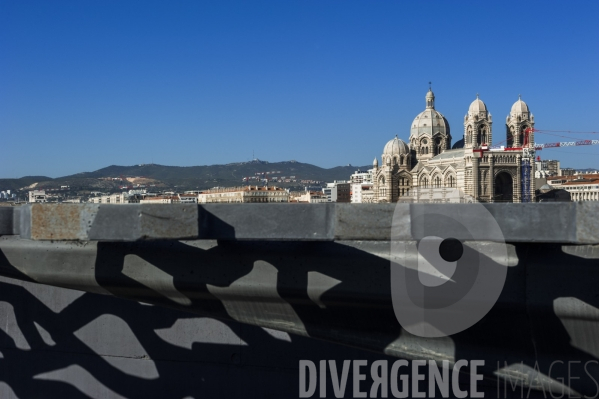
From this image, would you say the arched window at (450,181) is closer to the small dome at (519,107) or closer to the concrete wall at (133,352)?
the small dome at (519,107)

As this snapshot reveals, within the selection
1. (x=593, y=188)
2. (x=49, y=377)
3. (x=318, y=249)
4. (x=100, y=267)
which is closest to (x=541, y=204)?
(x=318, y=249)

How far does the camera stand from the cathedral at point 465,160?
80.1m

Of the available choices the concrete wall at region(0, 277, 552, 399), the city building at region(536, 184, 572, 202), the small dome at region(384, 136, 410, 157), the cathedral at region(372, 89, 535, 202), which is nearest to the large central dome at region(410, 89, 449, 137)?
the cathedral at region(372, 89, 535, 202)

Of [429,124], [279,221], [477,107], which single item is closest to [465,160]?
[477,107]

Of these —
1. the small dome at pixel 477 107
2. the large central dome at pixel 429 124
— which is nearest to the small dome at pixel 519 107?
the small dome at pixel 477 107

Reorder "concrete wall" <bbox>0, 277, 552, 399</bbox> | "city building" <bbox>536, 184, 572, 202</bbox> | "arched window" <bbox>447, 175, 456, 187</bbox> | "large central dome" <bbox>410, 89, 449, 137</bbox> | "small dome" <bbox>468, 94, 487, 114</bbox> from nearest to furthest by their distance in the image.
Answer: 1. "concrete wall" <bbox>0, 277, 552, 399</bbox>
2. "city building" <bbox>536, 184, 572, 202</bbox>
3. "arched window" <bbox>447, 175, 456, 187</bbox>
4. "small dome" <bbox>468, 94, 487, 114</bbox>
5. "large central dome" <bbox>410, 89, 449, 137</bbox>

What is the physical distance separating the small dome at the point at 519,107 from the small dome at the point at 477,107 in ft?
19.6

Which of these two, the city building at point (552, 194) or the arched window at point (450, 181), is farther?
the arched window at point (450, 181)

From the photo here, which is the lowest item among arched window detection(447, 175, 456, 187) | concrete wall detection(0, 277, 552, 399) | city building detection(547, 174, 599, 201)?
concrete wall detection(0, 277, 552, 399)

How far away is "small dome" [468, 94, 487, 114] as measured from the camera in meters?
87.4

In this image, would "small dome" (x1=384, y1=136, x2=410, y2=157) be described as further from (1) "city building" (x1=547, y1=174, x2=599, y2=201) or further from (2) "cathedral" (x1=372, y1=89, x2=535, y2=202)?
(1) "city building" (x1=547, y1=174, x2=599, y2=201)

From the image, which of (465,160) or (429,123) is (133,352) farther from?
(429,123)

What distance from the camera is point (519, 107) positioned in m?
91.3

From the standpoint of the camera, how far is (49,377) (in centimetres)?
671
